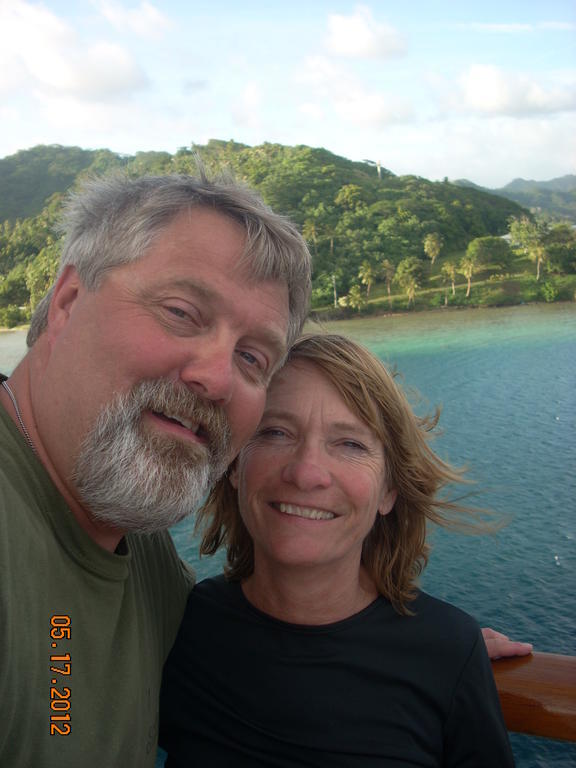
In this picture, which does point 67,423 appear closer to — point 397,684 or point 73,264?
point 73,264

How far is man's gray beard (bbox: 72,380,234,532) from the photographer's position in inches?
55.1

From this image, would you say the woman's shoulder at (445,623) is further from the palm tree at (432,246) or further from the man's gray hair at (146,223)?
the palm tree at (432,246)

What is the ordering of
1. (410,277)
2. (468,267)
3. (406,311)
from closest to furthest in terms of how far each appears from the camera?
(406,311)
(410,277)
(468,267)

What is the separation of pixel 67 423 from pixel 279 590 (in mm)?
828

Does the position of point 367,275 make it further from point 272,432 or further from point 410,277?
point 272,432

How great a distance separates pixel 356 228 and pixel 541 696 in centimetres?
6527

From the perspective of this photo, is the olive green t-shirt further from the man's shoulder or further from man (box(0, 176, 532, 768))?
the man's shoulder

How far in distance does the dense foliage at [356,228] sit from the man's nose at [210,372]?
2755 centimetres

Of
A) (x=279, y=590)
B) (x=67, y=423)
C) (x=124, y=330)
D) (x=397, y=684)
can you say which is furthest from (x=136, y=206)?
(x=397, y=684)

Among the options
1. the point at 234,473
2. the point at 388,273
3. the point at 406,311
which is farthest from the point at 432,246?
the point at 234,473

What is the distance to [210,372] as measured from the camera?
58.0 inches

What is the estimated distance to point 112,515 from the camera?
1.43 meters

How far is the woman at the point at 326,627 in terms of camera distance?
1.61 m

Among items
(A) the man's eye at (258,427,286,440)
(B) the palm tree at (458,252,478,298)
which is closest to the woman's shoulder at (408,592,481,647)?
(A) the man's eye at (258,427,286,440)
